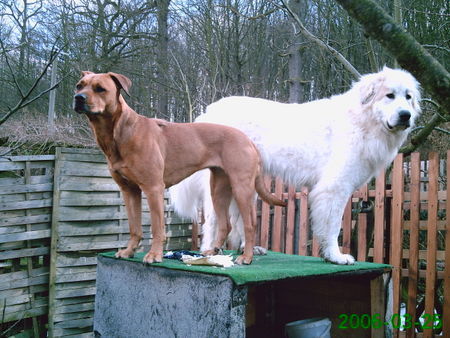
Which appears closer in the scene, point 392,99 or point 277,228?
point 392,99

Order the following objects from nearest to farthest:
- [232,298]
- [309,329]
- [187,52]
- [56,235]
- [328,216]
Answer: [232,298] → [309,329] → [328,216] → [56,235] → [187,52]

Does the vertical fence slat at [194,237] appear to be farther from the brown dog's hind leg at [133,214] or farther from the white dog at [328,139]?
the brown dog's hind leg at [133,214]

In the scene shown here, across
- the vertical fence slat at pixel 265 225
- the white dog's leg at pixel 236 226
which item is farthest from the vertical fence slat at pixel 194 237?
the white dog's leg at pixel 236 226

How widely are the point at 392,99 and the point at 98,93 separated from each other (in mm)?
2639

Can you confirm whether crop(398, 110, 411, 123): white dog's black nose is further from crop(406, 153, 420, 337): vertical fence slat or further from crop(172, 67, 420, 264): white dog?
crop(406, 153, 420, 337): vertical fence slat

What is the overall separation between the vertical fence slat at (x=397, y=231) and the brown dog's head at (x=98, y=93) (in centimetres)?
312

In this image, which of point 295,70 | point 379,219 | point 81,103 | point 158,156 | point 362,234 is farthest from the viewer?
point 295,70

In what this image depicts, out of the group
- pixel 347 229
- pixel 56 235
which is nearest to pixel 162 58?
pixel 56 235

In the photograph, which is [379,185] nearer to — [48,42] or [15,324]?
[15,324]

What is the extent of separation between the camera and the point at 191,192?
4707 millimetres

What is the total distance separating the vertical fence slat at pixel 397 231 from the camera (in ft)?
15.3

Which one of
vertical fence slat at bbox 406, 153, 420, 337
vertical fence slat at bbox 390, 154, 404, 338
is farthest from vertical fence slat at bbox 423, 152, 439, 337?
vertical fence slat at bbox 390, 154, 404, 338

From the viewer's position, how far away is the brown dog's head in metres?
2.73

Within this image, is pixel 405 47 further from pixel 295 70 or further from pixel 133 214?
pixel 295 70
